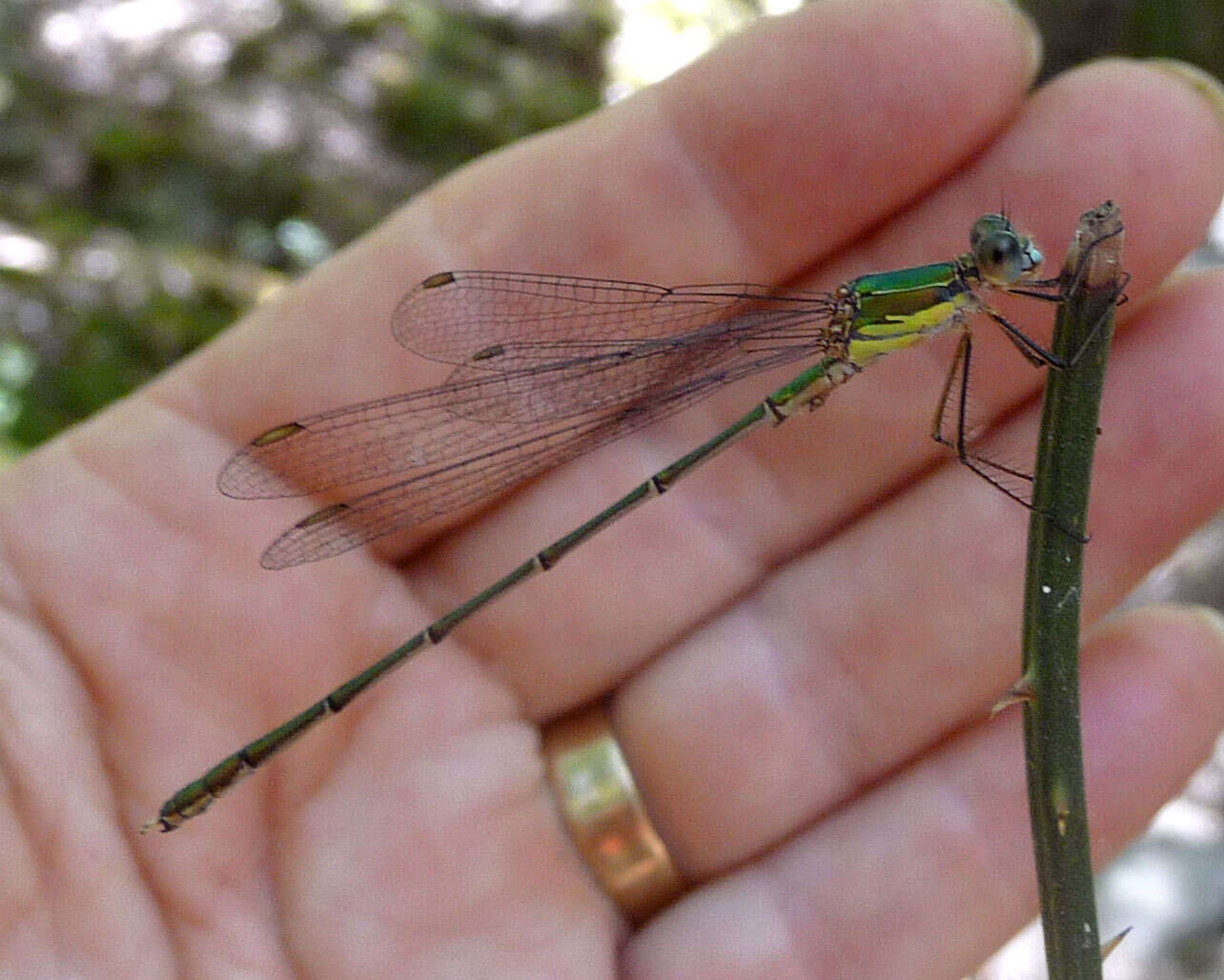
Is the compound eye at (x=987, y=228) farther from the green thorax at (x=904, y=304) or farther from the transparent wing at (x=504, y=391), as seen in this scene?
the transparent wing at (x=504, y=391)

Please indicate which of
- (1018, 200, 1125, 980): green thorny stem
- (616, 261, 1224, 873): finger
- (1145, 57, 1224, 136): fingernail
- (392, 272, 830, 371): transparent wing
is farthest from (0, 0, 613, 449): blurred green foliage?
(1018, 200, 1125, 980): green thorny stem

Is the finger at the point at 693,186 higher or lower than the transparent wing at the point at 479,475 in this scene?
higher

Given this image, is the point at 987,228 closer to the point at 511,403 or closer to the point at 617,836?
the point at 511,403

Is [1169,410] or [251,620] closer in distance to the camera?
[1169,410]

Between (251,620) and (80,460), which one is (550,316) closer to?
(251,620)

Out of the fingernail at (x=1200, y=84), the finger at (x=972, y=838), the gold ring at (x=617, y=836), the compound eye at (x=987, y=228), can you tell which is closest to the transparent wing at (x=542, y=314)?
the compound eye at (x=987, y=228)

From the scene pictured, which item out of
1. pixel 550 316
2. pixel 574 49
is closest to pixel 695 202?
pixel 550 316

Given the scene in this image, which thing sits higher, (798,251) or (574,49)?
(574,49)
